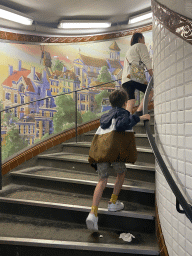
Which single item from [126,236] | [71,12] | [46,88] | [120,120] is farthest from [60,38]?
[126,236]

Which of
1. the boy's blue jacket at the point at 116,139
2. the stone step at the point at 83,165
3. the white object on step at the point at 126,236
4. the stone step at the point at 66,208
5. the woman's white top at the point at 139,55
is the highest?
the woman's white top at the point at 139,55

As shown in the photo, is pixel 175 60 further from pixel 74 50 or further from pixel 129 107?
pixel 74 50

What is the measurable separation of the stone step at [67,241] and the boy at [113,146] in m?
0.14

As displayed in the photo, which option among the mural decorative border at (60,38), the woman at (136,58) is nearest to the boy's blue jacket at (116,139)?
the woman at (136,58)

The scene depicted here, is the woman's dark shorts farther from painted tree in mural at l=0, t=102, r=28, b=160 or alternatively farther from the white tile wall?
painted tree in mural at l=0, t=102, r=28, b=160

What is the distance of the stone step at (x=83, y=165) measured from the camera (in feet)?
7.57

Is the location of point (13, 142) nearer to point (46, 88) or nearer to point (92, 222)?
point (46, 88)

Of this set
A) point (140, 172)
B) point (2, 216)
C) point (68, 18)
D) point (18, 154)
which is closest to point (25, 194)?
point (2, 216)

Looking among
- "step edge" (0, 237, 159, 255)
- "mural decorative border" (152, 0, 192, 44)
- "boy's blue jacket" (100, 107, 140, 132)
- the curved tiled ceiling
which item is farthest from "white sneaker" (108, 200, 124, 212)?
the curved tiled ceiling

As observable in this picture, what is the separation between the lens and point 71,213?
6.95 ft

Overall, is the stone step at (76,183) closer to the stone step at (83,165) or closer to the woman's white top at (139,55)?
the stone step at (83,165)

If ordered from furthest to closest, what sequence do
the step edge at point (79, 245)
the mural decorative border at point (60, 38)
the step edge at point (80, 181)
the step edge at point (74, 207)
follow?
the mural decorative border at point (60, 38) < the step edge at point (80, 181) < the step edge at point (74, 207) < the step edge at point (79, 245)

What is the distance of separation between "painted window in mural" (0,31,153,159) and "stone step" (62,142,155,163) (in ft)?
2.07

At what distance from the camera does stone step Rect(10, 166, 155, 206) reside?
2127mm
